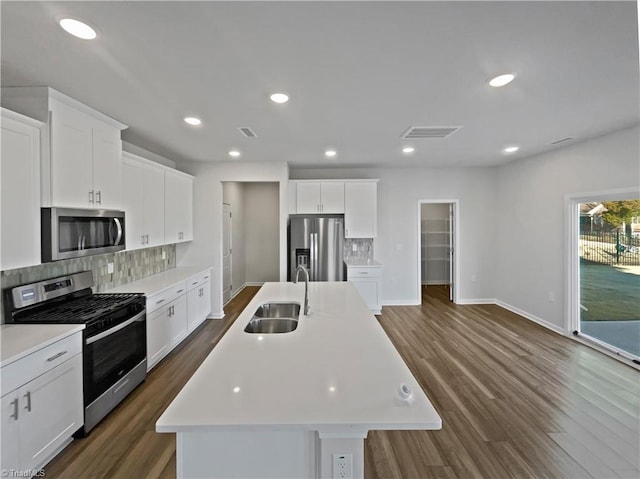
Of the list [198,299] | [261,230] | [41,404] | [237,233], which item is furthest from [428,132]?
[261,230]

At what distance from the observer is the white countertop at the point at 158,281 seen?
3.18 metres

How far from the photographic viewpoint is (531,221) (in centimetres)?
481

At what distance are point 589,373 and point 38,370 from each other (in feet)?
15.3

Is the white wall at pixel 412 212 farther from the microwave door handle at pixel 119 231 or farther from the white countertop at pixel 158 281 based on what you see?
the microwave door handle at pixel 119 231

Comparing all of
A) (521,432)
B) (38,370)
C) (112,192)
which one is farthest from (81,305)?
(521,432)

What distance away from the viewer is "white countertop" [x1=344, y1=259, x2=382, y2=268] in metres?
5.12

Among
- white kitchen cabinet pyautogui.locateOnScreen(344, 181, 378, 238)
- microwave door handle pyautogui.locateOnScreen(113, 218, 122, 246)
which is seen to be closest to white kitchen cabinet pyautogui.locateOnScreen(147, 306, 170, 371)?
microwave door handle pyautogui.locateOnScreen(113, 218, 122, 246)

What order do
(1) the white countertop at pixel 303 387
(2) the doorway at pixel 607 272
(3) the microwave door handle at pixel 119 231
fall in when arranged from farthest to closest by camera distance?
(2) the doorway at pixel 607 272 → (3) the microwave door handle at pixel 119 231 → (1) the white countertop at pixel 303 387

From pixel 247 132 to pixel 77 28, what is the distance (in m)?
1.87

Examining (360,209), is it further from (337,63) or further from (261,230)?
(337,63)

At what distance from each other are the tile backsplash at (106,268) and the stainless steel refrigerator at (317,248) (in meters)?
1.95

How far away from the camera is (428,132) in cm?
341

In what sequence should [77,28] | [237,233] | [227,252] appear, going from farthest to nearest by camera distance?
[237,233], [227,252], [77,28]

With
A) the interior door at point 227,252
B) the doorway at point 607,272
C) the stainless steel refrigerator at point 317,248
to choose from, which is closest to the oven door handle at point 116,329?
the stainless steel refrigerator at point 317,248
